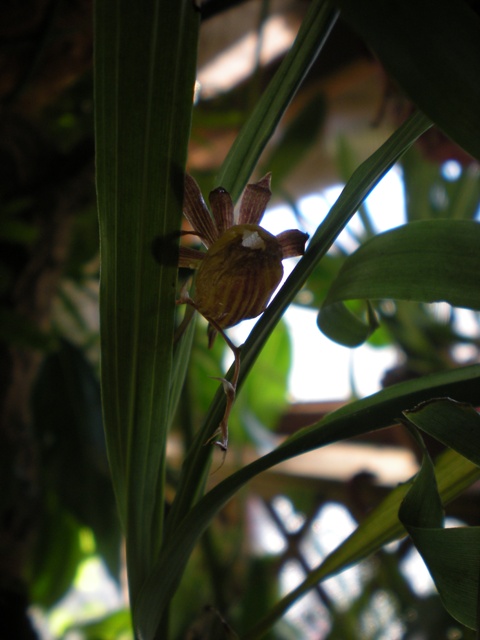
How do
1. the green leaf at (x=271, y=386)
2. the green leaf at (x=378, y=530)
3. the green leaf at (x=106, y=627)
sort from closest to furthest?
the green leaf at (x=378, y=530) → the green leaf at (x=106, y=627) → the green leaf at (x=271, y=386)

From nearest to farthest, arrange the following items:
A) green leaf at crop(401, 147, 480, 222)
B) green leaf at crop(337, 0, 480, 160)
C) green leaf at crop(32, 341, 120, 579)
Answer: green leaf at crop(337, 0, 480, 160)
green leaf at crop(32, 341, 120, 579)
green leaf at crop(401, 147, 480, 222)

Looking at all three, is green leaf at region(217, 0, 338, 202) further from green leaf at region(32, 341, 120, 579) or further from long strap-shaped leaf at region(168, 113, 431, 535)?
green leaf at region(32, 341, 120, 579)

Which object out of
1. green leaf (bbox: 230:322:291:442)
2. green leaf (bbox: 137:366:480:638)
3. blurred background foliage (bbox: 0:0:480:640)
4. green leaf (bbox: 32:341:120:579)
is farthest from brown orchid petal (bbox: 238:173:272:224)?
green leaf (bbox: 230:322:291:442)

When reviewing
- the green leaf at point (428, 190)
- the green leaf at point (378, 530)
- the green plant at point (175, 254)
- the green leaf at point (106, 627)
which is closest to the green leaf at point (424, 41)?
the green plant at point (175, 254)

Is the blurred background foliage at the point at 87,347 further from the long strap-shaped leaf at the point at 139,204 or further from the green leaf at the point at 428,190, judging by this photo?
the long strap-shaped leaf at the point at 139,204

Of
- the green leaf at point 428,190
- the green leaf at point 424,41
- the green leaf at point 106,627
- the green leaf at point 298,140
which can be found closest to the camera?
the green leaf at point 424,41

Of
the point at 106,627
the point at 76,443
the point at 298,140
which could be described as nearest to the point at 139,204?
the point at 76,443
